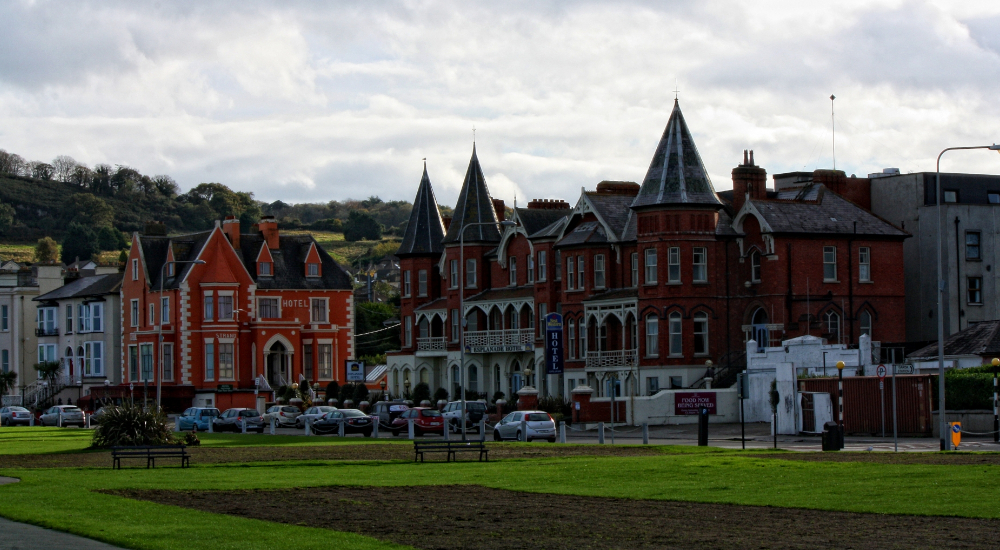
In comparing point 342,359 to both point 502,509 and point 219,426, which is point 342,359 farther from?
point 502,509

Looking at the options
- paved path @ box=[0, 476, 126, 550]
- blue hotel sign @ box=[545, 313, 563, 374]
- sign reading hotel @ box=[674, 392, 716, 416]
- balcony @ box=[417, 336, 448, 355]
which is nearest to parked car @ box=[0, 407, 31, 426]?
balcony @ box=[417, 336, 448, 355]

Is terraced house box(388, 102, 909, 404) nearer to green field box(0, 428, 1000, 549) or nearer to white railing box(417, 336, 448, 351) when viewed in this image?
white railing box(417, 336, 448, 351)

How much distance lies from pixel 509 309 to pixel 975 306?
2410cm

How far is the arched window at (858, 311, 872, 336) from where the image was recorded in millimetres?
61688

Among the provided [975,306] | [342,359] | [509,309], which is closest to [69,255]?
[342,359]

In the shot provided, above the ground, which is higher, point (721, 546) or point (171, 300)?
point (171, 300)

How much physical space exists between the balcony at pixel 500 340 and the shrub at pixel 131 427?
3019 centimetres

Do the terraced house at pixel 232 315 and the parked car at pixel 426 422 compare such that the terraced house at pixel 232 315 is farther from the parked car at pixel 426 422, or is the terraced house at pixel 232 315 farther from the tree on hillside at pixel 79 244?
the tree on hillside at pixel 79 244

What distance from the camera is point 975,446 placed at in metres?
38.5

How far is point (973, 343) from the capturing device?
5172cm

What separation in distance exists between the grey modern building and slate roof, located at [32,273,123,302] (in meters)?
50.3

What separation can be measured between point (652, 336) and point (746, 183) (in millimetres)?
8672

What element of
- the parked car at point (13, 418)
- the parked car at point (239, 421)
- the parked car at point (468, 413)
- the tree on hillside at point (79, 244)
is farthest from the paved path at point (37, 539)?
the tree on hillside at point (79, 244)

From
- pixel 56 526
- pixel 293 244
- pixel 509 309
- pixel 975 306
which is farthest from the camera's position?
pixel 293 244
